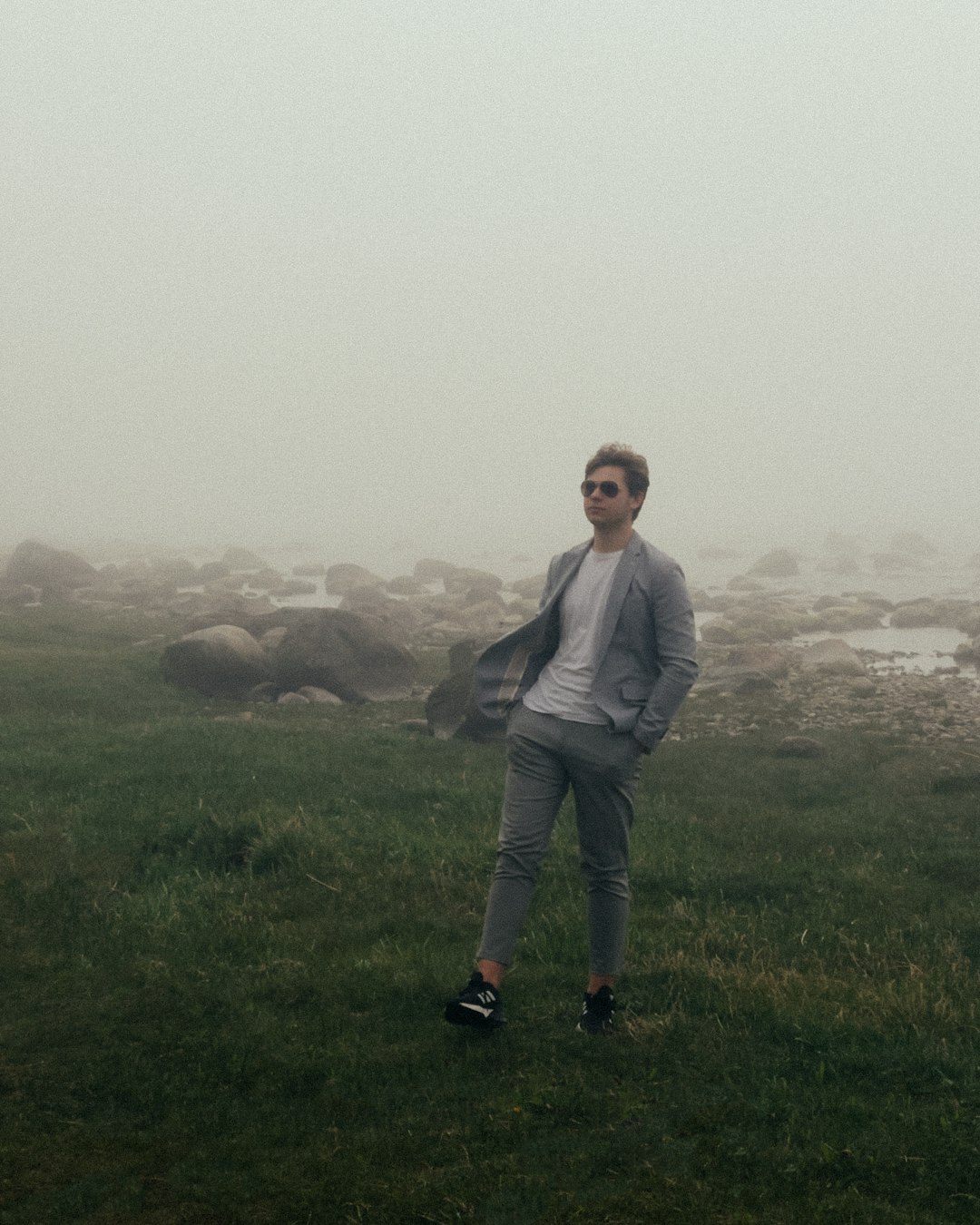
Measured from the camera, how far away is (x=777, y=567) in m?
72.2

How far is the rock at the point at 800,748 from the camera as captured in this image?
19688mm

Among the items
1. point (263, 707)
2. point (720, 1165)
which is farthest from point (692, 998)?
point (263, 707)

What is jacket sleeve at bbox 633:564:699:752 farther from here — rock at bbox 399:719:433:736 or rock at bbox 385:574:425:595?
rock at bbox 385:574:425:595

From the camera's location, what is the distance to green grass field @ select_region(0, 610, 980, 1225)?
5652 millimetres

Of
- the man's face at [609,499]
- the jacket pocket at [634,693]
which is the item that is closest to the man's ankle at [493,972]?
the jacket pocket at [634,693]

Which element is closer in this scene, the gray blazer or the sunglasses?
the gray blazer

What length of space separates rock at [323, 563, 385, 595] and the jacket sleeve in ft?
163

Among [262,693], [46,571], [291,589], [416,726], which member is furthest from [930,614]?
[46,571]

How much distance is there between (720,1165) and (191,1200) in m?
2.37

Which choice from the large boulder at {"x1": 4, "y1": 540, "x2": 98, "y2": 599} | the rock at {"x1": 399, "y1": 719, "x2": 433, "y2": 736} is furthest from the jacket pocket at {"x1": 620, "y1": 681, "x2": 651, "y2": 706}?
the large boulder at {"x1": 4, "y1": 540, "x2": 98, "y2": 599}

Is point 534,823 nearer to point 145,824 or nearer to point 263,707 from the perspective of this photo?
point 145,824

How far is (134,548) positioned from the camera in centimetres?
9488

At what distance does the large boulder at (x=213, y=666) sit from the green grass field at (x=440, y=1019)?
9.42 metres

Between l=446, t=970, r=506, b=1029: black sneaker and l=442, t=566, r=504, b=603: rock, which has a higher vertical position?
l=446, t=970, r=506, b=1029: black sneaker
